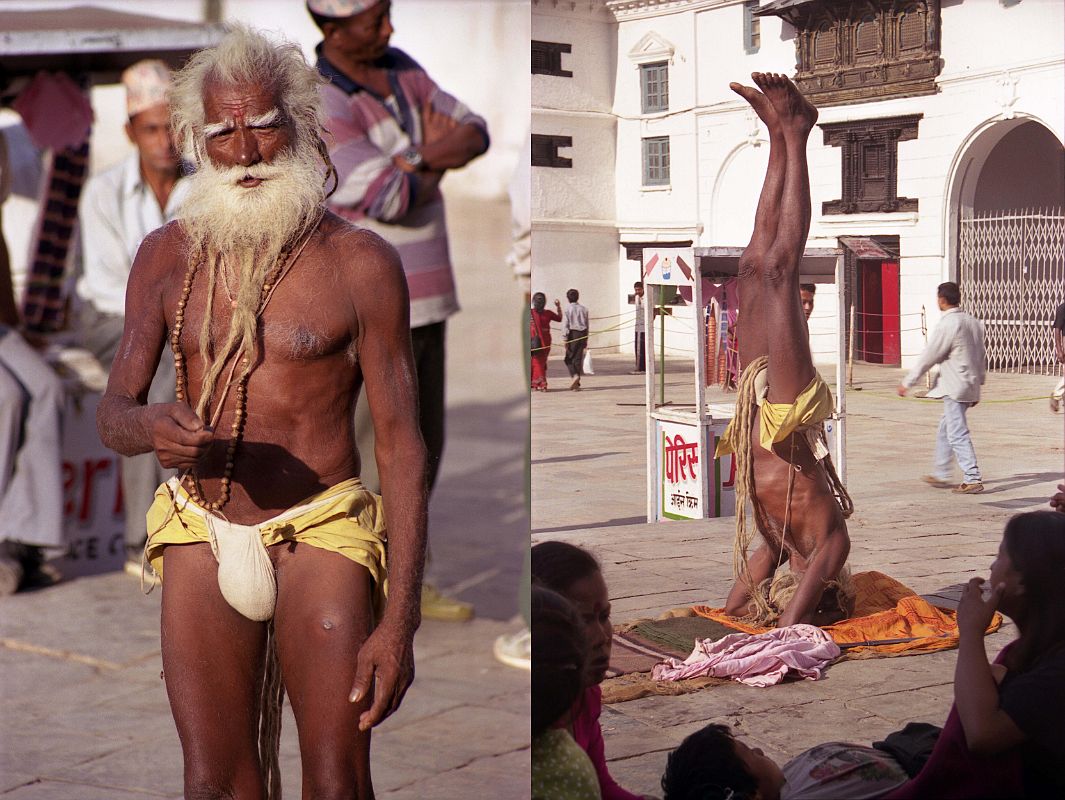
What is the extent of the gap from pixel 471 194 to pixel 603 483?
1263 centimetres

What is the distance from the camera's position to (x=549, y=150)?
2992mm

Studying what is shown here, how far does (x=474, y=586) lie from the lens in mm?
6621

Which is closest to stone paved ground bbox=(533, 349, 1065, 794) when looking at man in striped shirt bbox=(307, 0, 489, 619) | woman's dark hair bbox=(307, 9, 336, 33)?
man in striped shirt bbox=(307, 0, 489, 619)

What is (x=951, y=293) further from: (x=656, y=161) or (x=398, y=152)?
(x=398, y=152)

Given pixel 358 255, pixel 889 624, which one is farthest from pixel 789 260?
pixel 358 255

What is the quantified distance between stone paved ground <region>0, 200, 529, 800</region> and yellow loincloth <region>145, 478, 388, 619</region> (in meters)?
1.53

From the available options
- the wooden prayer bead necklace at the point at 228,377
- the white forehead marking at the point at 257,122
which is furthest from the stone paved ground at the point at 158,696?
the white forehead marking at the point at 257,122

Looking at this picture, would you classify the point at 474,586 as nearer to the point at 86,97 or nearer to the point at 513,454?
the point at 86,97

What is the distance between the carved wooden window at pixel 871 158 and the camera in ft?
9.38

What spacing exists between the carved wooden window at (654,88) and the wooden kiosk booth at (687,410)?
28 centimetres

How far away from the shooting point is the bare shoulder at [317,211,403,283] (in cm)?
273

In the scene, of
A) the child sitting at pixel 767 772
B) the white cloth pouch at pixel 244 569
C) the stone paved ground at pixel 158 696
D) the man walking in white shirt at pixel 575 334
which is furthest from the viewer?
the stone paved ground at pixel 158 696

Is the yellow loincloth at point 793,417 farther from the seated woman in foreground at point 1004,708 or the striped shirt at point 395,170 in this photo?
the striped shirt at point 395,170

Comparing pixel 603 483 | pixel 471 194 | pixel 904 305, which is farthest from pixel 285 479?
pixel 471 194
